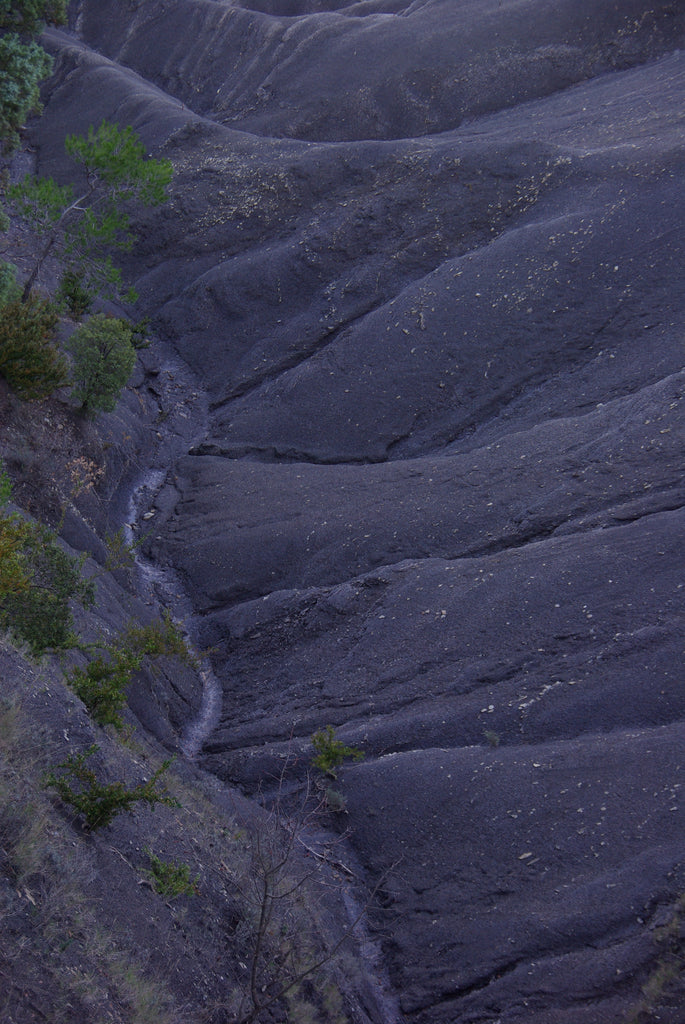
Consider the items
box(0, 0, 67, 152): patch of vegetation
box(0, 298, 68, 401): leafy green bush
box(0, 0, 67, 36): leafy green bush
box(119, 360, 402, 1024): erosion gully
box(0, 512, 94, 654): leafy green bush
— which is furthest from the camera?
box(0, 0, 67, 36): leafy green bush

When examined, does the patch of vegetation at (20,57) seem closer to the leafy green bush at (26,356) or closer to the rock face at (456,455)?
the rock face at (456,455)

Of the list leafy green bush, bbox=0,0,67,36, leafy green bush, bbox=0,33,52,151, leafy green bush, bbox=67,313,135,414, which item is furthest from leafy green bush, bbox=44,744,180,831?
leafy green bush, bbox=0,0,67,36

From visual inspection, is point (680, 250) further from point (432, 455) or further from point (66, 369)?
point (66, 369)

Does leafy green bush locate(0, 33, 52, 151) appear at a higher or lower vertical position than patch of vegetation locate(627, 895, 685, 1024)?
higher

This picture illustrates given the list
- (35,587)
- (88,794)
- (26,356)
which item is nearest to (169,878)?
(88,794)

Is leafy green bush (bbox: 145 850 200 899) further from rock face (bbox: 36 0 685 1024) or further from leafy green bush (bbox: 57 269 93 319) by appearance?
leafy green bush (bbox: 57 269 93 319)

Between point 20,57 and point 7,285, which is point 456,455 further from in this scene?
point 20,57
